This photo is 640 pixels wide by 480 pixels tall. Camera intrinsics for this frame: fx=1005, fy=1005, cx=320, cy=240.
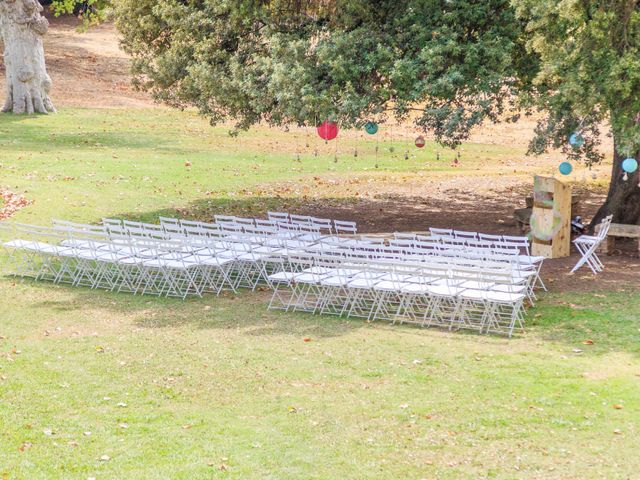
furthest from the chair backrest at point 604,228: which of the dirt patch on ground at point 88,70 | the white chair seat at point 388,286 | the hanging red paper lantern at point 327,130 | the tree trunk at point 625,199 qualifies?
the dirt patch on ground at point 88,70

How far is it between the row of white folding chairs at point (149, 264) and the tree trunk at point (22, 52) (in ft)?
62.1

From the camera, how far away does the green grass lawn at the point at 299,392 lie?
355 inches

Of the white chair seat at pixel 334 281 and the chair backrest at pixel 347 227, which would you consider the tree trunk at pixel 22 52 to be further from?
the white chair seat at pixel 334 281

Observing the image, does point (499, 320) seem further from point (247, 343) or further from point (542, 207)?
point (542, 207)

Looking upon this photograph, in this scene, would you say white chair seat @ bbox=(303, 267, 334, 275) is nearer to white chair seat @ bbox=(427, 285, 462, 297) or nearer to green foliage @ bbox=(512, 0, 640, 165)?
white chair seat @ bbox=(427, 285, 462, 297)

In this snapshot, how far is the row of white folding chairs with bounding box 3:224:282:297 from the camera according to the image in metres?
16.0

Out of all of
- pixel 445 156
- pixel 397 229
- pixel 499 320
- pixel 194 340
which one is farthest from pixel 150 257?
pixel 445 156

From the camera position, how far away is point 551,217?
18344 millimetres

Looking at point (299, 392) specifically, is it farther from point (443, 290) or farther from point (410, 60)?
point (410, 60)

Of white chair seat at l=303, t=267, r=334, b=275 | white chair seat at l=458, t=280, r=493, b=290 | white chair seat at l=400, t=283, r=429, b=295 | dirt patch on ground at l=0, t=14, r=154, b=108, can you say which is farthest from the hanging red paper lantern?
dirt patch on ground at l=0, t=14, r=154, b=108

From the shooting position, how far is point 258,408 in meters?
10.5

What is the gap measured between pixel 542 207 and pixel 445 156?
15.4 metres

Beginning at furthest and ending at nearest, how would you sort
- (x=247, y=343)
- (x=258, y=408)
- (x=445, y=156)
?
1. (x=445, y=156)
2. (x=247, y=343)
3. (x=258, y=408)

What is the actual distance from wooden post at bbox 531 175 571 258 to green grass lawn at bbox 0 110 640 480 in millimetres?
2615
